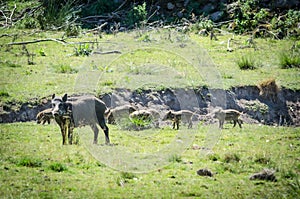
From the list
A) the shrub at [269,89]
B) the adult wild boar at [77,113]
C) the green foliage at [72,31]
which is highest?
the green foliage at [72,31]

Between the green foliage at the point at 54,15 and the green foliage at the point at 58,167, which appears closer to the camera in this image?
the green foliage at the point at 58,167

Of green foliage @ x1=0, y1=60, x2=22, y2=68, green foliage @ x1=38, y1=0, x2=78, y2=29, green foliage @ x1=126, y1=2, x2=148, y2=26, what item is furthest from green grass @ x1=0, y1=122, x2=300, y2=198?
green foliage @ x1=126, y1=2, x2=148, y2=26

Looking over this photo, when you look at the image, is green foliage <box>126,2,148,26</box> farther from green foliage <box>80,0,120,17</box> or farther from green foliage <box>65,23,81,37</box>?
green foliage <box>65,23,81,37</box>

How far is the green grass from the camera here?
9168 mm

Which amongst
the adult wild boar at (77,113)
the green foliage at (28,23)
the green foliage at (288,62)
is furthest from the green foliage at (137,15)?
the adult wild boar at (77,113)

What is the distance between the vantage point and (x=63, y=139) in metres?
11.5

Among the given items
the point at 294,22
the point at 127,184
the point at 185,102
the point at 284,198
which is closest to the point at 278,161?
the point at 284,198

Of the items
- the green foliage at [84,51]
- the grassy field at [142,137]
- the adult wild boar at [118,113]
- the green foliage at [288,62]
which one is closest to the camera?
the grassy field at [142,137]

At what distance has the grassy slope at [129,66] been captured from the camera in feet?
51.0

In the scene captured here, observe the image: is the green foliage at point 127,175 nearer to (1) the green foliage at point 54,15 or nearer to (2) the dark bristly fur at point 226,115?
(2) the dark bristly fur at point 226,115

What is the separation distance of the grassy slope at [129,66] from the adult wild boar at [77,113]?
2.98 metres

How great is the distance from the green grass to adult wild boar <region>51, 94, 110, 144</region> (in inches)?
14.3

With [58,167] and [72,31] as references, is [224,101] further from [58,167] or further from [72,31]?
[72,31]

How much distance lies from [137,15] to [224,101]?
7823 mm
